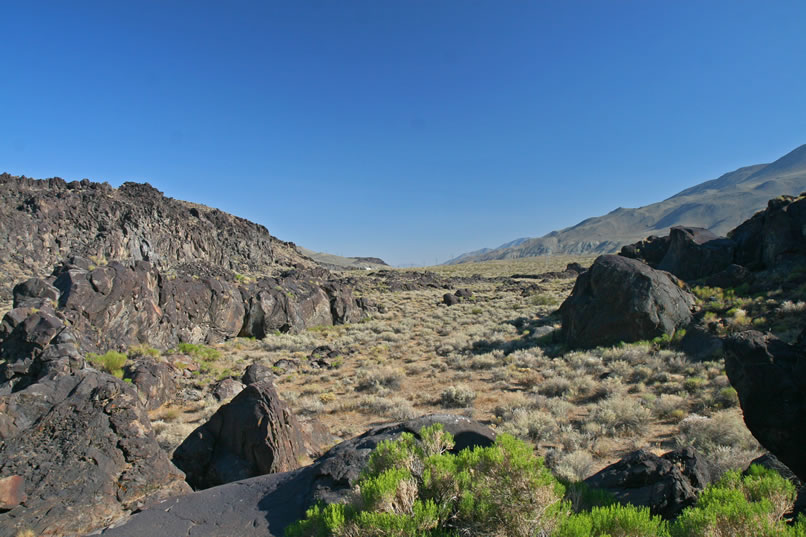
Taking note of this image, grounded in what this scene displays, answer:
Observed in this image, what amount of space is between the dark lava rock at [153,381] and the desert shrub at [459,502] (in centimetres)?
1036

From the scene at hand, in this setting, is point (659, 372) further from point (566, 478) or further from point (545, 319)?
point (545, 319)

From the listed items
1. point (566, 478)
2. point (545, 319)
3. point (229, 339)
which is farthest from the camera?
point (545, 319)

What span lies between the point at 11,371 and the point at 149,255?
48.1 metres

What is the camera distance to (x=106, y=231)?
161ft

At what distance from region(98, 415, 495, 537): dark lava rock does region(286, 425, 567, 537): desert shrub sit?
167cm

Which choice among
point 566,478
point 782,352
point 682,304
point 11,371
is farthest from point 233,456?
point 682,304

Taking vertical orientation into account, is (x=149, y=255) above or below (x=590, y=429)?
above

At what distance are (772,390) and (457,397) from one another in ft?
27.0

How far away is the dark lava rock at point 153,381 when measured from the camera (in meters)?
11.9

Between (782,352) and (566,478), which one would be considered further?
(566,478)

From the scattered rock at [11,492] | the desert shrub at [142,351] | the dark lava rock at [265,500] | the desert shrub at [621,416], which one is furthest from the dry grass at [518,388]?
the scattered rock at [11,492]

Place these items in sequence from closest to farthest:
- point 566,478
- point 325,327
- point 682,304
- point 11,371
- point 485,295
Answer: point 566,478, point 11,371, point 682,304, point 325,327, point 485,295

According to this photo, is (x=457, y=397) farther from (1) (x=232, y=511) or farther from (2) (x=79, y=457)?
(2) (x=79, y=457)

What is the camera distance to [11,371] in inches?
404
